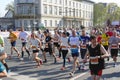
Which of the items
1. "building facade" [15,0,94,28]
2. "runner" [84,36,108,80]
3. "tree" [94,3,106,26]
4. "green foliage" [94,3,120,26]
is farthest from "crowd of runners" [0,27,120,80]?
"tree" [94,3,106,26]

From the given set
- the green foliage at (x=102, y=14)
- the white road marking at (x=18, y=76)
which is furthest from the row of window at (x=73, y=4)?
the white road marking at (x=18, y=76)

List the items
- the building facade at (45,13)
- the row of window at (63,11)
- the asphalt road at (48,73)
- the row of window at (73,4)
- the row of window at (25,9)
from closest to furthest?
1. the asphalt road at (48,73)
2. the building facade at (45,13)
3. the row of window at (25,9)
4. the row of window at (63,11)
5. the row of window at (73,4)

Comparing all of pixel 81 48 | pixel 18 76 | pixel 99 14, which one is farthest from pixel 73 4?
pixel 18 76

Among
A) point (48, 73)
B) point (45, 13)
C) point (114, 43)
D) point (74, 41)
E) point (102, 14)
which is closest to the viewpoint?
point (74, 41)

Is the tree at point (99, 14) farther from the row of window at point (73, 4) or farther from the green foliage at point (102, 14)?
the row of window at point (73, 4)

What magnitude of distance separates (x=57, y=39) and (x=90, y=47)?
10.3 m

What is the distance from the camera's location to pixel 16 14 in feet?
274

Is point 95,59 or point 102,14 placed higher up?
point 102,14

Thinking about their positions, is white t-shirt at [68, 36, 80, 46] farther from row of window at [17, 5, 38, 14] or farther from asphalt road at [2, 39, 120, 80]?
row of window at [17, 5, 38, 14]

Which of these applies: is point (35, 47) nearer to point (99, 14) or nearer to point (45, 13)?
point (45, 13)

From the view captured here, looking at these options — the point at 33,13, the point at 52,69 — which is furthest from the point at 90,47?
the point at 33,13

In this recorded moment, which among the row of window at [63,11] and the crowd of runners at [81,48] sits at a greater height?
the row of window at [63,11]

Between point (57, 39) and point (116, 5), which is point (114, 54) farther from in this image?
point (116, 5)

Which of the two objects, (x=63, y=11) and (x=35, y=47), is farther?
(x=63, y=11)
